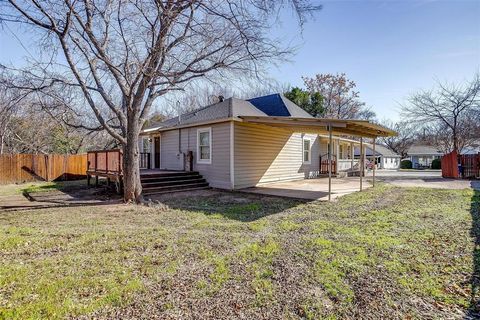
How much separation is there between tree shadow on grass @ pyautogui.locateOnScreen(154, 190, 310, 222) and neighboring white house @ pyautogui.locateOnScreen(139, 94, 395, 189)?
5.49ft

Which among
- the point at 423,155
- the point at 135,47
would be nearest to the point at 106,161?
the point at 135,47

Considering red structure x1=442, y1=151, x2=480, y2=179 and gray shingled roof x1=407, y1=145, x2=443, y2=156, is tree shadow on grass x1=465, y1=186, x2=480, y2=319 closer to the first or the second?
red structure x1=442, y1=151, x2=480, y2=179

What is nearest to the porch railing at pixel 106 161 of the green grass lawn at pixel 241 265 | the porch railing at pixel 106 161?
the porch railing at pixel 106 161

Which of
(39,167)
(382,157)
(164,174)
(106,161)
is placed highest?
(382,157)

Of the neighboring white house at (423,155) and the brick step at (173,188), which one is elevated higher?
the neighboring white house at (423,155)

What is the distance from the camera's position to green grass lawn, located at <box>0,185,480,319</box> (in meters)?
2.58

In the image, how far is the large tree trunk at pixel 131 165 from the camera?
8109 millimetres

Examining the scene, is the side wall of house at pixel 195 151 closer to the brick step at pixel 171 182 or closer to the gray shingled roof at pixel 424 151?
the brick step at pixel 171 182

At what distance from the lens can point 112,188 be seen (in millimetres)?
11242

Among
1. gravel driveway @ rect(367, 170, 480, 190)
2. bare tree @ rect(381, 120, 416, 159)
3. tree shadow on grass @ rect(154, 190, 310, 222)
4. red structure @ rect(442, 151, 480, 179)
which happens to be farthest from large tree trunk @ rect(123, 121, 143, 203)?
bare tree @ rect(381, 120, 416, 159)

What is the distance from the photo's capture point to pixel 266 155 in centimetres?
1234

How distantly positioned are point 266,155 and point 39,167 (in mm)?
12660

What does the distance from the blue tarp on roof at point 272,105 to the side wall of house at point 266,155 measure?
1.03 m

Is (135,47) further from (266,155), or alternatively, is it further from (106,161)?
(266,155)
